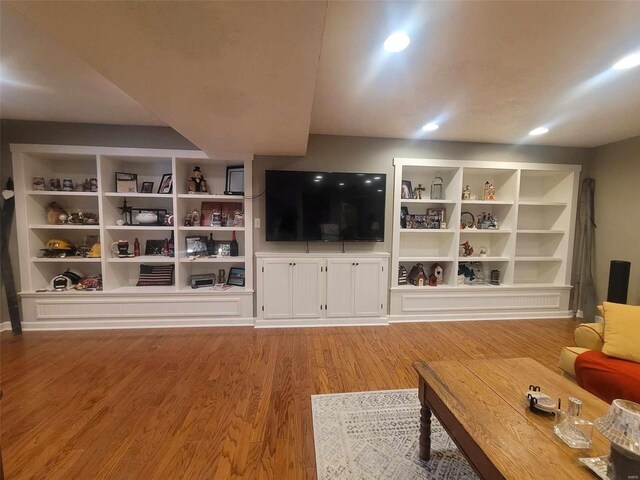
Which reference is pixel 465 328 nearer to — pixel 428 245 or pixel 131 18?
pixel 428 245

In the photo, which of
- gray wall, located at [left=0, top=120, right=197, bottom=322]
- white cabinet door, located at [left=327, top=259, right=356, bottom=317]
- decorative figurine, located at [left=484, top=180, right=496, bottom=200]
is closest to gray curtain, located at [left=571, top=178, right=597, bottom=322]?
decorative figurine, located at [left=484, top=180, right=496, bottom=200]

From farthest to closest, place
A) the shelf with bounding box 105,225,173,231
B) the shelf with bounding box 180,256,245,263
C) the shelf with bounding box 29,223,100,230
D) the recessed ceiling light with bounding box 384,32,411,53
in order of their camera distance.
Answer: the shelf with bounding box 180,256,245,263
the shelf with bounding box 105,225,173,231
the shelf with bounding box 29,223,100,230
the recessed ceiling light with bounding box 384,32,411,53

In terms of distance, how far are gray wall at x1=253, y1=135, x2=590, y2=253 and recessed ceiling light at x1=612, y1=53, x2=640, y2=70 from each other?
1658 mm

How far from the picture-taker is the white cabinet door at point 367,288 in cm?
330

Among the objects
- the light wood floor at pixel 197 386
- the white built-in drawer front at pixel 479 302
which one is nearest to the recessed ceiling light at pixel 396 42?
the light wood floor at pixel 197 386

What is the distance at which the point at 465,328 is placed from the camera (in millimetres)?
3287

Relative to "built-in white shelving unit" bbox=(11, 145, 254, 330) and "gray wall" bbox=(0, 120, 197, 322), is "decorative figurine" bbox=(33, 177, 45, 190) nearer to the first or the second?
"built-in white shelving unit" bbox=(11, 145, 254, 330)

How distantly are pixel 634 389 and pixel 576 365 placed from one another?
293mm

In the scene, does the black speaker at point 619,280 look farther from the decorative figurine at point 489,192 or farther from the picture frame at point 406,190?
the picture frame at point 406,190

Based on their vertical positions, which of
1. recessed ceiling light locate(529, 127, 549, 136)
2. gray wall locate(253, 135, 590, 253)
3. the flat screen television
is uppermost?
recessed ceiling light locate(529, 127, 549, 136)

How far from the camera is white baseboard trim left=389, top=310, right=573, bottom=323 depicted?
3.46 meters

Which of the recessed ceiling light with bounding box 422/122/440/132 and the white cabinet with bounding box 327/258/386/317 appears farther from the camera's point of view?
the white cabinet with bounding box 327/258/386/317

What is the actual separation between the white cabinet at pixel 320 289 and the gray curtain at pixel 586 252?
2.75m

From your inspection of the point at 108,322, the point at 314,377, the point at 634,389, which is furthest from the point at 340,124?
the point at 108,322
